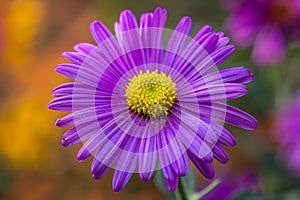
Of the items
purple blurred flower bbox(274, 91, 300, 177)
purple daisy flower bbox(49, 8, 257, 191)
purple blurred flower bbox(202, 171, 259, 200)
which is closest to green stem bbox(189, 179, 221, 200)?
purple daisy flower bbox(49, 8, 257, 191)

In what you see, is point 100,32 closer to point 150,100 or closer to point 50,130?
point 150,100

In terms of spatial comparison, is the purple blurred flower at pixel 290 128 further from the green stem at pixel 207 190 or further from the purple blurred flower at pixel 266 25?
the green stem at pixel 207 190

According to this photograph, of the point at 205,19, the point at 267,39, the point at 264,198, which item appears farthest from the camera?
the point at 205,19

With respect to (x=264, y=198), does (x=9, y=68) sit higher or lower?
higher

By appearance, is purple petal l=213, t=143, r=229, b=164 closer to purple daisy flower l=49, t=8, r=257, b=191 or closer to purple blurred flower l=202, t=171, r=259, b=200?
purple daisy flower l=49, t=8, r=257, b=191

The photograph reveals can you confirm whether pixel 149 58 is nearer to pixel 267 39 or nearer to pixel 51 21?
pixel 267 39

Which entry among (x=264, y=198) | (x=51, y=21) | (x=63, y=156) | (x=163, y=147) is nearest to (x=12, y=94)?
(x=63, y=156)

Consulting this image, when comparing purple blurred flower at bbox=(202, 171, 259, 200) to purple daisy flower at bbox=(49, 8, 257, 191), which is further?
purple blurred flower at bbox=(202, 171, 259, 200)

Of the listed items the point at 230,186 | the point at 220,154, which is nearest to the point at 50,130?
the point at 230,186
